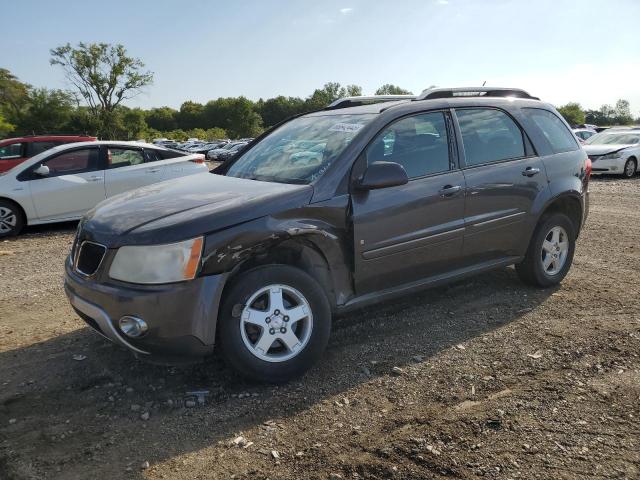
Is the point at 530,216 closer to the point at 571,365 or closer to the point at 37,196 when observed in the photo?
the point at 571,365

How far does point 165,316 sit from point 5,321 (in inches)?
100

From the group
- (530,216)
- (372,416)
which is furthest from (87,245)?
(530,216)

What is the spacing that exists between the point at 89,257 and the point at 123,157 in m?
6.79

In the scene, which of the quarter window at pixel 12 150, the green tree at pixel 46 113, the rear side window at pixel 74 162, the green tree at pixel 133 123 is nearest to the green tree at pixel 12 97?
the green tree at pixel 46 113

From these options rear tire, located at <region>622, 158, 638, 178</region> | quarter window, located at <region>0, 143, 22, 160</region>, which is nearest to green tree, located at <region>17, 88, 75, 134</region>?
quarter window, located at <region>0, 143, 22, 160</region>

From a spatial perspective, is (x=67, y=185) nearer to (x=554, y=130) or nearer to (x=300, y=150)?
(x=300, y=150)

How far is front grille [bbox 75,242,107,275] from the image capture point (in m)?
3.42

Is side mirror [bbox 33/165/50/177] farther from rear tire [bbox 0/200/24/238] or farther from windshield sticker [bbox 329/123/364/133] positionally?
windshield sticker [bbox 329/123/364/133]

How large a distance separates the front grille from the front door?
164 centimetres

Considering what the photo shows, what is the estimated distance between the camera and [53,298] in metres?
5.51

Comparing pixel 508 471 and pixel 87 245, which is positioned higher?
pixel 87 245

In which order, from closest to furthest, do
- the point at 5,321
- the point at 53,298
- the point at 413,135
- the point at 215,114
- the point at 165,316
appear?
the point at 165,316 < the point at 413,135 < the point at 5,321 < the point at 53,298 < the point at 215,114

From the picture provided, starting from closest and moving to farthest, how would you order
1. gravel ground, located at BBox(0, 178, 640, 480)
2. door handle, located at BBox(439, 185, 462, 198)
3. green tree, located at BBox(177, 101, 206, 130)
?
gravel ground, located at BBox(0, 178, 640, 480) < door handle, located at BBox(439, 185, 462, 198) < green tree, located at BBox(177, 101, 206, 130)

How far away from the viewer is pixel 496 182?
15.1 feet
